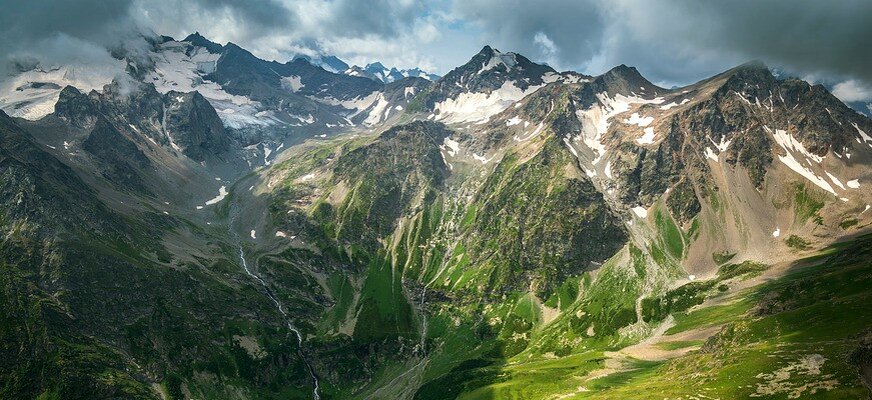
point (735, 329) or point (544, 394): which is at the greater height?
point (735, 329)

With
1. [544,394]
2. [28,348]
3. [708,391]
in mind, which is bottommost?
[544,394]

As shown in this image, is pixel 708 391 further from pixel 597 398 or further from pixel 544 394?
pixel 544 394

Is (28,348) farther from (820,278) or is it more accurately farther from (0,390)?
(820,278)

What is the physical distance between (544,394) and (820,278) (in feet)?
374

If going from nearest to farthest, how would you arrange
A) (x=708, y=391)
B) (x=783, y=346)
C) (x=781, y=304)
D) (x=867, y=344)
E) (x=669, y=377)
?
(x=867, y=344) → (x=708, y=391) → (x=783, y=346) → (x=669, y=377) → (x=781, y=304)

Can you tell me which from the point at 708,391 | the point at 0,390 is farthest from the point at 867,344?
the point at 0,390

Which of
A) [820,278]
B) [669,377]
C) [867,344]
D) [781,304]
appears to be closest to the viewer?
[867,344]

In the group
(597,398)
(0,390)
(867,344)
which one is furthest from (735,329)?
(0,390)

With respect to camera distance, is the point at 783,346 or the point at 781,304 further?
the point at 781,304

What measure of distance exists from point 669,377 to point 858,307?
2114 inches

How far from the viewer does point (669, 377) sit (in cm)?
15512

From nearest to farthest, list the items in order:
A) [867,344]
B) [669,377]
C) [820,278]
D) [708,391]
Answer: [867,344], [708,391], [669,377], [820,278]

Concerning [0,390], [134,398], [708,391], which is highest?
[0,390]

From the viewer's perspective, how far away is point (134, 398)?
198250 millimetres
